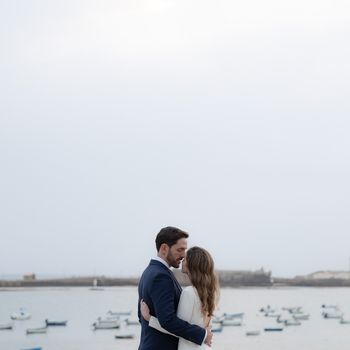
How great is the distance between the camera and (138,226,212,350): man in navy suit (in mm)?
4297

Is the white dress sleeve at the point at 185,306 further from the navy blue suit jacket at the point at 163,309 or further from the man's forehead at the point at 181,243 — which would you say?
the man's forehead at the point at 181,243

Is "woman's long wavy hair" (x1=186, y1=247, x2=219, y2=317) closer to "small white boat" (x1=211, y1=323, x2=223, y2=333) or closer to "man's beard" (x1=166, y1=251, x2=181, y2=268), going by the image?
"man's beard" (x1=166, y1=251, x2=181, y2=268)

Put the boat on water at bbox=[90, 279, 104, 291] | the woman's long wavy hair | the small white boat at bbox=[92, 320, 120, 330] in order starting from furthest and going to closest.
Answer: the boat on water at bbox=[90, 279, 104, 291]
the small white boat at bbox=[92, 320, 120, 330]
the woman's long wavy hair

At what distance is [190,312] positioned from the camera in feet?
14.3

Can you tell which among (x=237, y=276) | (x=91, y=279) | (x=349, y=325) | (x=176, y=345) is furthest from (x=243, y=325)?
(x=91, y=279)

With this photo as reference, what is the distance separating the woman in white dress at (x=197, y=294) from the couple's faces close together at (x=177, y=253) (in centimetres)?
3

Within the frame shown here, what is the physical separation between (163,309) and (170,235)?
0.38 m

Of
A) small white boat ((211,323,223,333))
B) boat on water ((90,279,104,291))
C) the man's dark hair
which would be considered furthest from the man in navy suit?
boat on water ((90,279,104,291))

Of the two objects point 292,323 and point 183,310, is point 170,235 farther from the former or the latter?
point 292,323

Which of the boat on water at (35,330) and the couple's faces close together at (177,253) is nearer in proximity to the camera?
the couple's faces close together at (177,253)

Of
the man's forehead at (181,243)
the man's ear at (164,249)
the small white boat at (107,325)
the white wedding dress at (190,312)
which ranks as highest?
the man's forehead at (181,243)

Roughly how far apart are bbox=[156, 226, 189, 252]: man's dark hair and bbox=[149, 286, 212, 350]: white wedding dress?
0.83ft

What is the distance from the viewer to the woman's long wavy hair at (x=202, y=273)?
4270mm

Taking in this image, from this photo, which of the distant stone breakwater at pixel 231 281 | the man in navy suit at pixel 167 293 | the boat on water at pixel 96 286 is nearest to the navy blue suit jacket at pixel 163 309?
the man in navy suit at pixel 167 293
